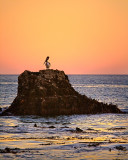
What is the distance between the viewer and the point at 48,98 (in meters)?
48.8

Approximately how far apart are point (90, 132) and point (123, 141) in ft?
18.0

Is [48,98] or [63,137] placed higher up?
[48,98]

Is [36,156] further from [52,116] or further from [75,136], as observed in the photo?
[52,116]

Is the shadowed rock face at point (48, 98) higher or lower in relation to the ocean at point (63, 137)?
higher

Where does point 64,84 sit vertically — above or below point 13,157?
above

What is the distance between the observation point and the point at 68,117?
4753 cm

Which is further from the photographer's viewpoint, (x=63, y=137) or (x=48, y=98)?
(x=48, y=98)

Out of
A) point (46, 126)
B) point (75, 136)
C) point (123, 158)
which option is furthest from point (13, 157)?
point (46, 126)

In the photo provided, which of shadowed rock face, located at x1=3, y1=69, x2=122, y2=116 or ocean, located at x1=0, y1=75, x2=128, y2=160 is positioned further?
shadowed rock face, located at x1=3, y1=69, x2=122, y2=116

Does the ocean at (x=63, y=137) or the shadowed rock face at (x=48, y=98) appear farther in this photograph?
the shadowed rock face at (x=48, y=98)

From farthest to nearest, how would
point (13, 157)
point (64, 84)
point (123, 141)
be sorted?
point (64, 84)
point (123, 141)
point (13, 157)

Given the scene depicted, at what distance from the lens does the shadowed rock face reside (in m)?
48.7

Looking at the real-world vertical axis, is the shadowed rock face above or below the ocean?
above

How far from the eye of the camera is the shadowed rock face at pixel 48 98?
1916 inches
